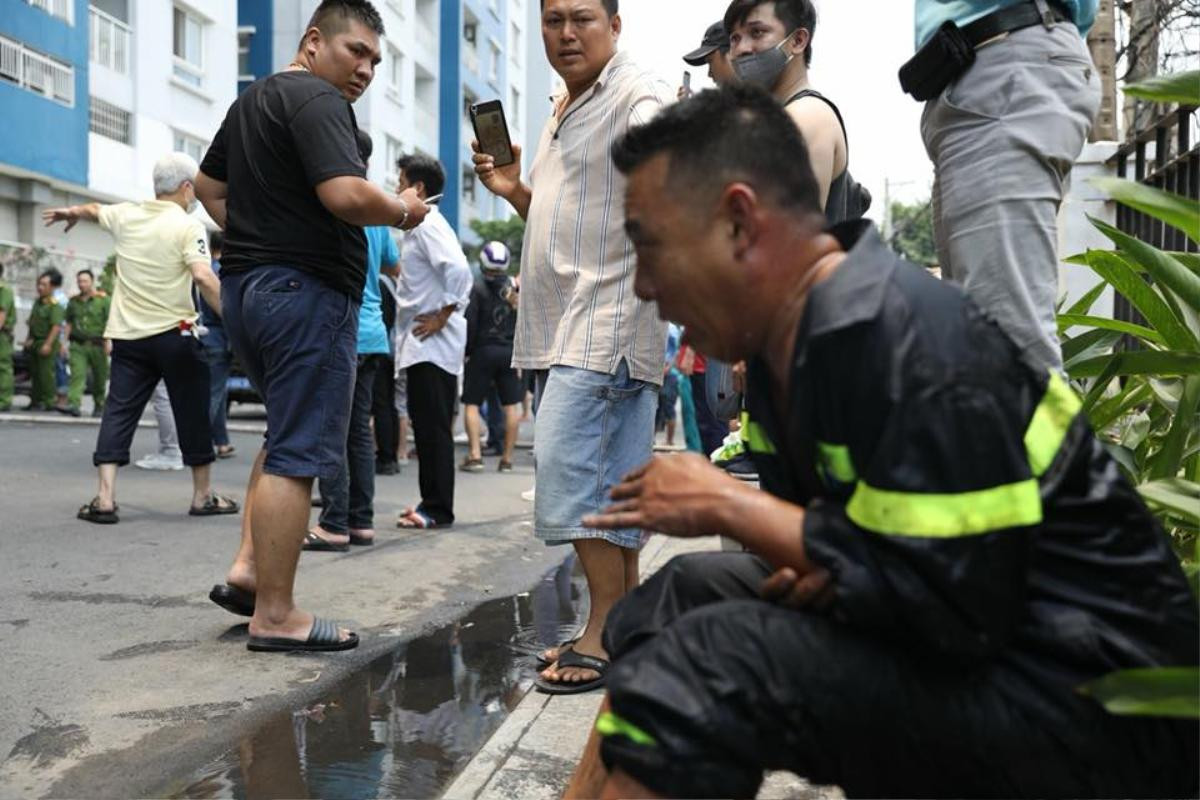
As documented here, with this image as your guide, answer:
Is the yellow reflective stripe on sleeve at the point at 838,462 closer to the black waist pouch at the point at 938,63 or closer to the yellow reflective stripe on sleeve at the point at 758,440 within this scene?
the yellow reflective stripe on sleeve at the point at 758,440

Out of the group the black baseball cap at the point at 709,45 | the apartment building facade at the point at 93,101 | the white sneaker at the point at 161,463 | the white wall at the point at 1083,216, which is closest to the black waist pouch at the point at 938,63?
the black baseball cap at the point at 709,45

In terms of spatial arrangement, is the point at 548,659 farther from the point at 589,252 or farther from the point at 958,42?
the point at 958,42

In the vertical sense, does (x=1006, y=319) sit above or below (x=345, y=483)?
above

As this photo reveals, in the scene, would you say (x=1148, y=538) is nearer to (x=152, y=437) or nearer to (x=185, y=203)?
(x=185, y=203)

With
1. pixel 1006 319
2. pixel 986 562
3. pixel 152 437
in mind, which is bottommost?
pixel 152 437

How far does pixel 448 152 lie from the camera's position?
45.5 meters

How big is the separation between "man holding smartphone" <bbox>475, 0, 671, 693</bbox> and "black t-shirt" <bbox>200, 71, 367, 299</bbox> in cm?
65

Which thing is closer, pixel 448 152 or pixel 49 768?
pixel 49 768

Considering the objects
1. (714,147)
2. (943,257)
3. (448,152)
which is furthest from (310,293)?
(448,152)

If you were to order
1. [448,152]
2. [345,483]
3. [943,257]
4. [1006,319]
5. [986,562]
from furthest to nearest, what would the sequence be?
[448,152] → [345,483] → [943,257] → [1006,319] → [986,562]

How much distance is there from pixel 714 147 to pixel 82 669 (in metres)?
2.86

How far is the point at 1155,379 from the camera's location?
3395 millimetres

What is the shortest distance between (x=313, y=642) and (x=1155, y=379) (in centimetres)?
269

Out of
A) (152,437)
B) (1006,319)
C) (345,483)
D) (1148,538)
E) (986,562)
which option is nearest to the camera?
(986,562)
